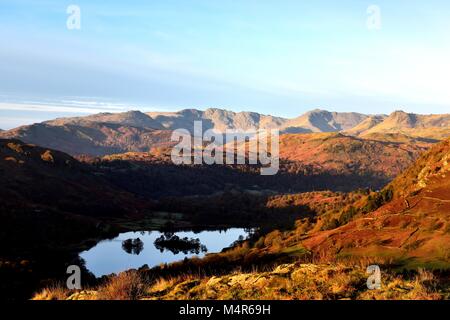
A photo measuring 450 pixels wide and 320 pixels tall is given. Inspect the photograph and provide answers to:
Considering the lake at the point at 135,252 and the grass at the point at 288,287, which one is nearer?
the grass at the point at 288,287

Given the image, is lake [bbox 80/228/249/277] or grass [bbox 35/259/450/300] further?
lake [bbox 80/228/249/277]

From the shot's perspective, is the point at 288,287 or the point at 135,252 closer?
the point at 288,287

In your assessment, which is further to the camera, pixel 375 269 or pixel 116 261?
pixel 116 261

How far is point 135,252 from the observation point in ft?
449

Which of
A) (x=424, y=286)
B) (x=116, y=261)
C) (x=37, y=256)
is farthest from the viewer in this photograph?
(x=116, y=261)

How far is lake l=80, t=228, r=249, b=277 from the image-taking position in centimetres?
11806

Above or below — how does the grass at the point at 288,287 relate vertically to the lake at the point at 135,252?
above

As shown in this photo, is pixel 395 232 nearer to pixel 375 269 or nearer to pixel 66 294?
pixel 375 269

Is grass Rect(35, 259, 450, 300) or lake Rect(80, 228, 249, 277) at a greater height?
grass Rect(35, 259, 450, 300)

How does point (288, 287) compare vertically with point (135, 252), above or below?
above

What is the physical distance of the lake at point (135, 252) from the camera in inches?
4648
